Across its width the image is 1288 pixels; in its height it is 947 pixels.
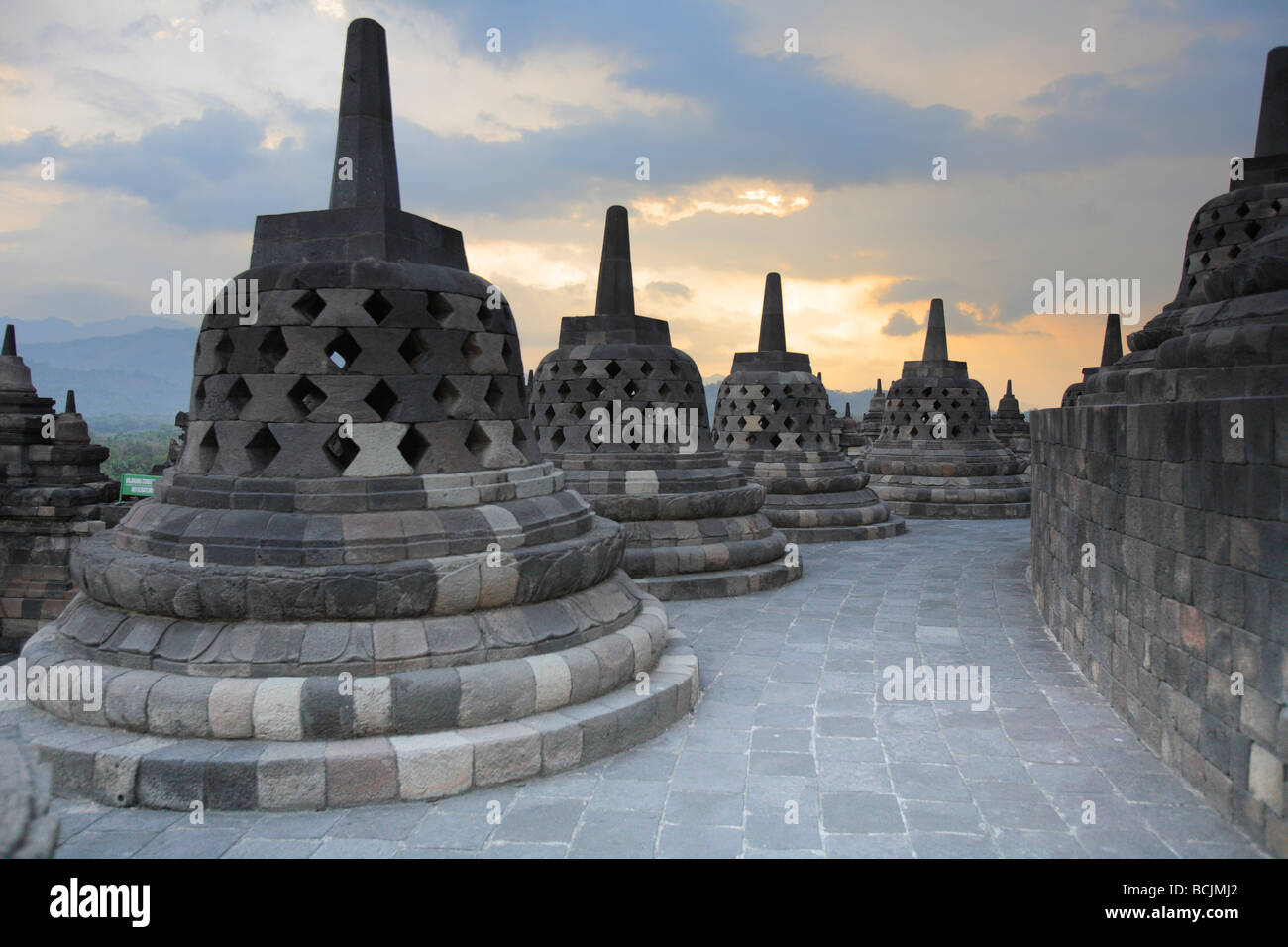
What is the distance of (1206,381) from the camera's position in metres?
4.63

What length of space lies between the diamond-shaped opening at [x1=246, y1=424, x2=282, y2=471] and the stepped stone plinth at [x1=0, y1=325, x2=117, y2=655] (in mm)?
10149

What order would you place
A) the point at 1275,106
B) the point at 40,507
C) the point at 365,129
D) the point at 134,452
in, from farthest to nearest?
the point at 134,452 → the point at 40,507 → the point at 1275,106 → the point at 365,129

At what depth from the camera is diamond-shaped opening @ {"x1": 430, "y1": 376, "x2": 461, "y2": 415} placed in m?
5.39

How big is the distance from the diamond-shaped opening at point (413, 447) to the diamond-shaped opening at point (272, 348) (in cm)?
82

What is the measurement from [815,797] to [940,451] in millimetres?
14260

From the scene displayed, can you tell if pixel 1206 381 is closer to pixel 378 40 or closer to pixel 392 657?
pixel 392 657

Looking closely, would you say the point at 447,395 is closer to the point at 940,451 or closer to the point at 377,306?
the point at 377,306

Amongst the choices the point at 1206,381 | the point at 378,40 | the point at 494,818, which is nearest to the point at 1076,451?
the point at 1206,381

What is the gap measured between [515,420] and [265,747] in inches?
98.0

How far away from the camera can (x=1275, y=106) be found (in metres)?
9.36

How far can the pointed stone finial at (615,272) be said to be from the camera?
1059cm

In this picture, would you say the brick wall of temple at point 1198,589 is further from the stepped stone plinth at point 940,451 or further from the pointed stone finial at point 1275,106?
the stepped stone plinth at point 940,451

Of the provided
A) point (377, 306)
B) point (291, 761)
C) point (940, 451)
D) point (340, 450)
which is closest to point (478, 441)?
point (340, 450)

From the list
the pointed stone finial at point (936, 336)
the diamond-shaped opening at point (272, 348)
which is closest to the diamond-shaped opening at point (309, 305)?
the diamond-shaped opening at point (272, 348)
